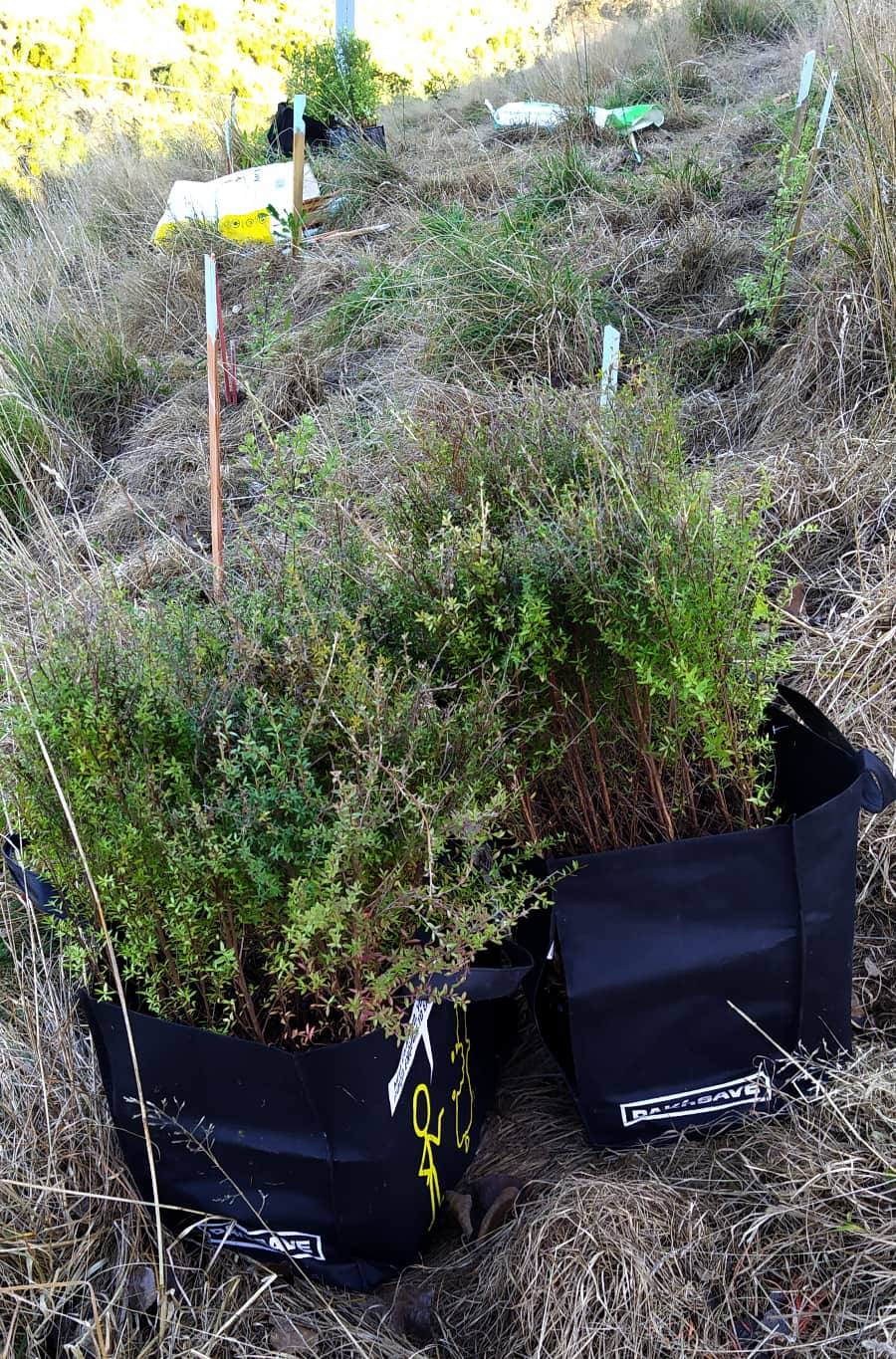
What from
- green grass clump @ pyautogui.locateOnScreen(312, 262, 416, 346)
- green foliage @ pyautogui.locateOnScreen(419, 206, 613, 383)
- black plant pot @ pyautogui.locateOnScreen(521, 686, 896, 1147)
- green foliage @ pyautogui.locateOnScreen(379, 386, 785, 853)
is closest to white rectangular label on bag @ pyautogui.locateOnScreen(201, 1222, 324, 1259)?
black plant pot @ pyautogui.locateOnScreen(521, 686, 896, 1147)

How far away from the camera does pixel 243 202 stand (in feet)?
Result: 17.5

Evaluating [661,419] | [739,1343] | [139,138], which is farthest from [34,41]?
[739,1343]

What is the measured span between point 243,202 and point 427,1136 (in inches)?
205

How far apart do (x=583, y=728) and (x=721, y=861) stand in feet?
0.88

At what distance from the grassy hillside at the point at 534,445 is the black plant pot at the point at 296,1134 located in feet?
0.25

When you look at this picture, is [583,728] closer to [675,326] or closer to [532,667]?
[532,667]

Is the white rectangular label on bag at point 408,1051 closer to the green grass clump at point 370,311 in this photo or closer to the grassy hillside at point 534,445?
the grassy hillside at point 534,445

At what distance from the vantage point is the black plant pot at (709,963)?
1.36m

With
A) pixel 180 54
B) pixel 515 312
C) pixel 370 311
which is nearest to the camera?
pixel 515 312

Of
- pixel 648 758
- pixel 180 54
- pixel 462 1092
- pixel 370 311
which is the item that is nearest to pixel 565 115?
pixel 370 311

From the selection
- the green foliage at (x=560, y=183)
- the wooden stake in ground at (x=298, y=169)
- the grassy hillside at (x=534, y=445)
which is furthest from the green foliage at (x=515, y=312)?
the wooden stake in ground at (x=298, y=169)

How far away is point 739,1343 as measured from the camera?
1.24 m

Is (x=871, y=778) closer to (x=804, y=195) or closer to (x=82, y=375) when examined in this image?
(x=804, y=195)

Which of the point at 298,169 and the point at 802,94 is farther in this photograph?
the point at 298,169
